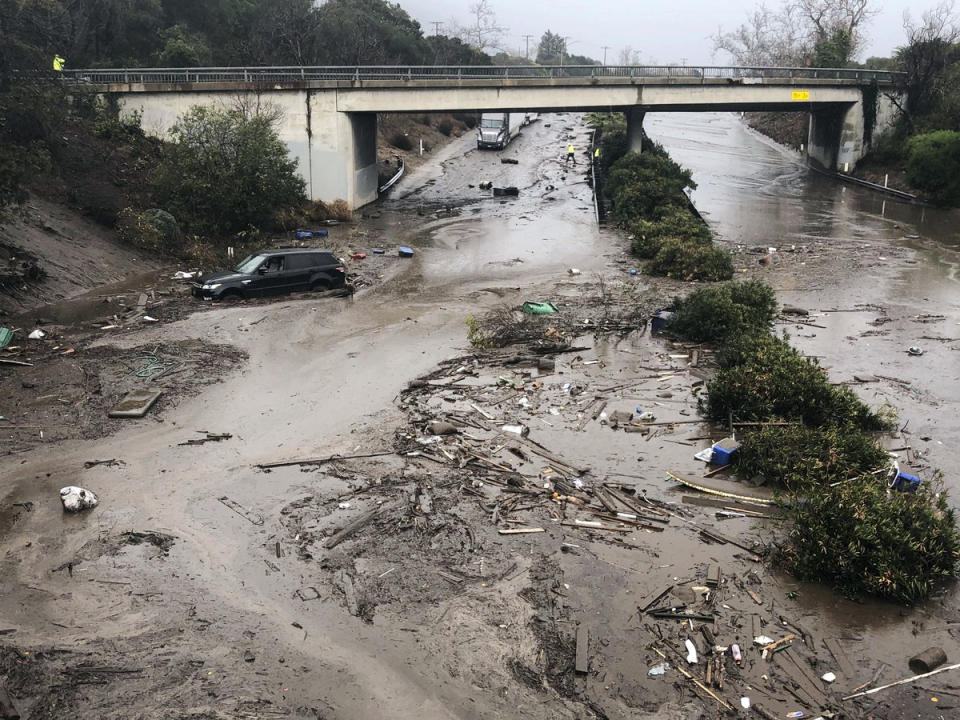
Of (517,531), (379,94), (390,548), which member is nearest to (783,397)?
(517,531)

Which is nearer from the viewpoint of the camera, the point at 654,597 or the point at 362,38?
the point at 654,597

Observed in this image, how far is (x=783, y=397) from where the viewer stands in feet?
49.0

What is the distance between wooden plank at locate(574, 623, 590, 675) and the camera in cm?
879

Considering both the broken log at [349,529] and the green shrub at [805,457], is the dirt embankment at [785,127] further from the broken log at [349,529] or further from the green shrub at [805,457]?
the broken log at [349,529]

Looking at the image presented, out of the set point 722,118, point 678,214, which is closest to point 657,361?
point 678,214

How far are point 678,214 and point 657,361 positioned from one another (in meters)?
16.0

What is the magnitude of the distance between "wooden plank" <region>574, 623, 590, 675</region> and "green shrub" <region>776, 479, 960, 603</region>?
314cm

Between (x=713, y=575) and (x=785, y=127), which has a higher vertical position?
(x=785, y=127)

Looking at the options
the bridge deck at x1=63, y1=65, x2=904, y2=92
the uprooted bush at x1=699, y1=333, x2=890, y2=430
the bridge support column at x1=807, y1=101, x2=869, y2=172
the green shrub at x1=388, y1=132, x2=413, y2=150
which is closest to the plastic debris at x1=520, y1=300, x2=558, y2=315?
the uprooted bush at x1=699, y1=333, x2=890, y2=430

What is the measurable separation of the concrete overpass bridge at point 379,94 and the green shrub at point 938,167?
788cm

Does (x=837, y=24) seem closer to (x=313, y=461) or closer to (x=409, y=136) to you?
(x=409, y=136)

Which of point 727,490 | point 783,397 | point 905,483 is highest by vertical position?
point 783,397

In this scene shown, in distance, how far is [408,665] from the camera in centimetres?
891

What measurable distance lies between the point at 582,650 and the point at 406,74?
115 ft
